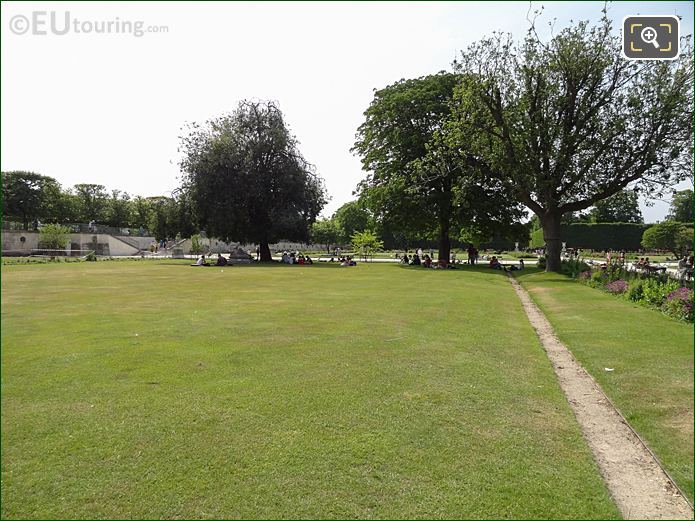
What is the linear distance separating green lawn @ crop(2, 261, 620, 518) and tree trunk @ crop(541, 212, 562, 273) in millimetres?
22639

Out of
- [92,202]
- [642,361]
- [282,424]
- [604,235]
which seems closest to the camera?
[282,424]

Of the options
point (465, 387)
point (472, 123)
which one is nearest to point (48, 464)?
point (465, 387)

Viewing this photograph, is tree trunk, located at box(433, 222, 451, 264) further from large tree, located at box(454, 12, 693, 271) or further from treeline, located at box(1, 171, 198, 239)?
treeline, located at box(1, 171, 198, 239)

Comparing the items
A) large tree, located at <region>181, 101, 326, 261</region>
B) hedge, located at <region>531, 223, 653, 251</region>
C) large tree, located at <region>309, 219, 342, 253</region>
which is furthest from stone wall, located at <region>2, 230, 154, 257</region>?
hedge, located at <region>531, 223, 653, 251</region>

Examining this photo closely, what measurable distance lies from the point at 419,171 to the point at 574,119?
1187 cm

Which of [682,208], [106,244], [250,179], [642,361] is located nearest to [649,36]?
[642,361]

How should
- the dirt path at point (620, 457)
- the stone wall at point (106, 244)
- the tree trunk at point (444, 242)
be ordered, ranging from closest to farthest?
the dirt path at point (620, 457) < the tree trunk at point (444, 242) < the stone wall at point (106, 244)

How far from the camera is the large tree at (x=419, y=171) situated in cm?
3844

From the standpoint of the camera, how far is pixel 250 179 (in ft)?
151

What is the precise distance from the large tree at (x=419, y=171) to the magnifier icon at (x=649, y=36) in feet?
113

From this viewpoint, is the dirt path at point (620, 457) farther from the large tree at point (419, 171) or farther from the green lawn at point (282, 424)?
the large tree at point (419, 171)

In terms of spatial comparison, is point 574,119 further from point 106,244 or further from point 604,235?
point 106,244

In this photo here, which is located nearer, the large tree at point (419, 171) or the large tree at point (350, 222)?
the large tree at point (419, 171)

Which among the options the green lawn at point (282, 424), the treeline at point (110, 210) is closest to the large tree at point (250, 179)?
the treeline at point (110, 210)
